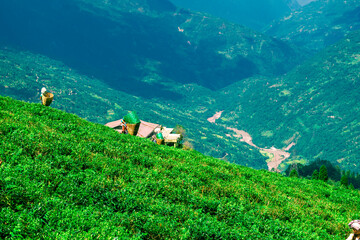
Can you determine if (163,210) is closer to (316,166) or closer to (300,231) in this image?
(300,231)

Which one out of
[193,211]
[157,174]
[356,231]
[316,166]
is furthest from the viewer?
[316,166]

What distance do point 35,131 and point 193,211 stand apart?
360 inches

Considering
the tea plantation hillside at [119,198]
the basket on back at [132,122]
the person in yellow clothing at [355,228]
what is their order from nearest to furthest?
the tea plantation hillside at [119,198] < the person in yellow clothing at [355,228] < the basket on back at [132,122]

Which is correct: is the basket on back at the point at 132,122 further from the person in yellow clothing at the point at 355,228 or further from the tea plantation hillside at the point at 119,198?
the person in yellow clothing at the point at 355,228

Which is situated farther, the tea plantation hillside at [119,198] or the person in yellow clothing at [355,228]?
the person in yellow clothing at [355,228]

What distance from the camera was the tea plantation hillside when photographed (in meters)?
8.37

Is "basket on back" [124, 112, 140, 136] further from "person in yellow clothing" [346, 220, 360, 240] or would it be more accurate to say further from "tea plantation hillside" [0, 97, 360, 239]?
"person in yellow clothing" [346, 220, 360, 240]

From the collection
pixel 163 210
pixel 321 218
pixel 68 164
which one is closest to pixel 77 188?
pixel 68 164

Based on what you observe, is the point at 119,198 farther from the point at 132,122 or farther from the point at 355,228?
the point at 132,122

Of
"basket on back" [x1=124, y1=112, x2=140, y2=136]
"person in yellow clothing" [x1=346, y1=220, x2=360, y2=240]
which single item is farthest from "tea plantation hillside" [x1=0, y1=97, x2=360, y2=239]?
"basket on back" [x1=124, y1=112, x2=140, y2=136]

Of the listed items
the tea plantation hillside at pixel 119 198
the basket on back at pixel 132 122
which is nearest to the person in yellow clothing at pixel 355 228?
the tea plantation hillside at pixel 119 198

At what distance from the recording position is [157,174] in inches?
551

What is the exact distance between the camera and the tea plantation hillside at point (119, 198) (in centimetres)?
837

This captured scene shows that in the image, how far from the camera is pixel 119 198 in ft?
34.2
